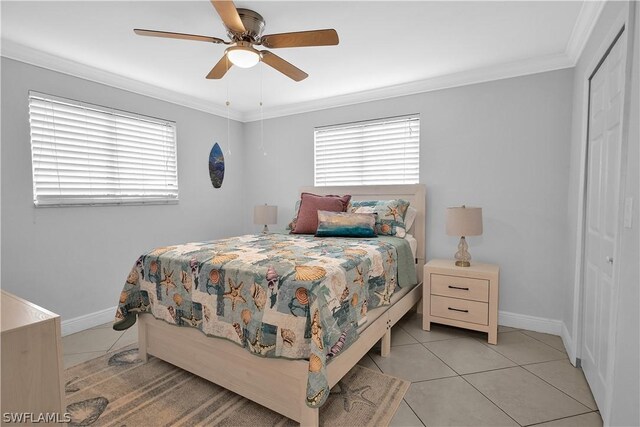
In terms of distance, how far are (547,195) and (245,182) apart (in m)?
3.73

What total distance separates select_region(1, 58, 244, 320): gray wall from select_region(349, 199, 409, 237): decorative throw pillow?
2.13m

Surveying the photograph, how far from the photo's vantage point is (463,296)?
275cm

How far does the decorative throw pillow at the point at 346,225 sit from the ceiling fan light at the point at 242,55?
60.5 inches

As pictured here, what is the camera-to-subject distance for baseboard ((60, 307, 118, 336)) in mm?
2852

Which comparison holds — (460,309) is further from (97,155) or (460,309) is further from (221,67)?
(97,155)

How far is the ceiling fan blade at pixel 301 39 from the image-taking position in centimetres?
185

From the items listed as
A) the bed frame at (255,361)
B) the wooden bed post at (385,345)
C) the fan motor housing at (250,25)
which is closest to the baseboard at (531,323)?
the bed frame at (255,361)

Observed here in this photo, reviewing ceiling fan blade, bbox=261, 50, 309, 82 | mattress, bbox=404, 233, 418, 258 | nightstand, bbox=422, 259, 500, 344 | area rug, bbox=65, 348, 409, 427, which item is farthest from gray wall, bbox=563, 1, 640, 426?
ceiling fan blade, bbox=261, 50, 309, 82

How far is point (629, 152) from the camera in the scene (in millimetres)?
1394

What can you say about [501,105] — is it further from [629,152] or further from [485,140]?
[629,152]

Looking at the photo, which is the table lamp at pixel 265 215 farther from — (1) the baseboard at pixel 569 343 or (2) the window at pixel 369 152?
(1) the baseboard at pixel 569 343

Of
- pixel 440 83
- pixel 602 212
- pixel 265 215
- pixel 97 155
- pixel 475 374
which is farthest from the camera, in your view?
pixel 265 215

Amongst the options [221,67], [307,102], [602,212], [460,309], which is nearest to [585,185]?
[602,212]

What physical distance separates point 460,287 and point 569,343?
2.81 feet
